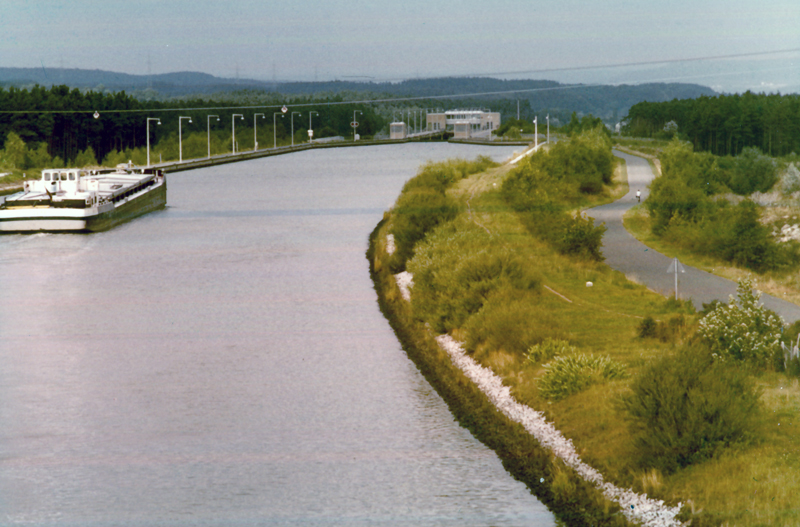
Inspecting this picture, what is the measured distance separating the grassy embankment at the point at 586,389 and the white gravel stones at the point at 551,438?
0.15 meters

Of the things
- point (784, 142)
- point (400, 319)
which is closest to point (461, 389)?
point (400, 319)

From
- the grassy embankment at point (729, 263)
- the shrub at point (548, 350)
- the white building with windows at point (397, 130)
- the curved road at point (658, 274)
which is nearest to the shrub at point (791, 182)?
the grassy embankment at point (729, 263)

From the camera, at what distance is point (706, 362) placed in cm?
1363

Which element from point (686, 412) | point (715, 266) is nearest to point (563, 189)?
point (715, 266)

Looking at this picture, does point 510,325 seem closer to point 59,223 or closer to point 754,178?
point 59,223

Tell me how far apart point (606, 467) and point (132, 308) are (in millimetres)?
21253

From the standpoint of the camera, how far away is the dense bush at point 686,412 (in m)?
12.4

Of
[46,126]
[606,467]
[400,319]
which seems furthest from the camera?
[46,126]

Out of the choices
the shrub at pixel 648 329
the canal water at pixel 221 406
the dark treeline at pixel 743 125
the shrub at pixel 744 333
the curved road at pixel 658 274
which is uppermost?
the dark treeline at pixel 743 125

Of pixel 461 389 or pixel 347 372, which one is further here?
pixel 347 372

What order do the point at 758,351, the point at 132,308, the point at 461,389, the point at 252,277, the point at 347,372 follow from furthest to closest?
→ 1. the point at 252,277
2. the point at 132,308
3. the point at 347,372
4. the point at 461,389
5. the point at 758,351

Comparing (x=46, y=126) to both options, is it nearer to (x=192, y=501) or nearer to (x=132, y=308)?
(x=132, y=308)

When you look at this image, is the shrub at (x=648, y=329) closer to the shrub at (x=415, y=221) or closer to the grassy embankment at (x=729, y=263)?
the grassy embankment at (x=729, y=263)

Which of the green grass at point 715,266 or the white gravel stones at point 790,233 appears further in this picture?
the white gravel stones at point 790,233
